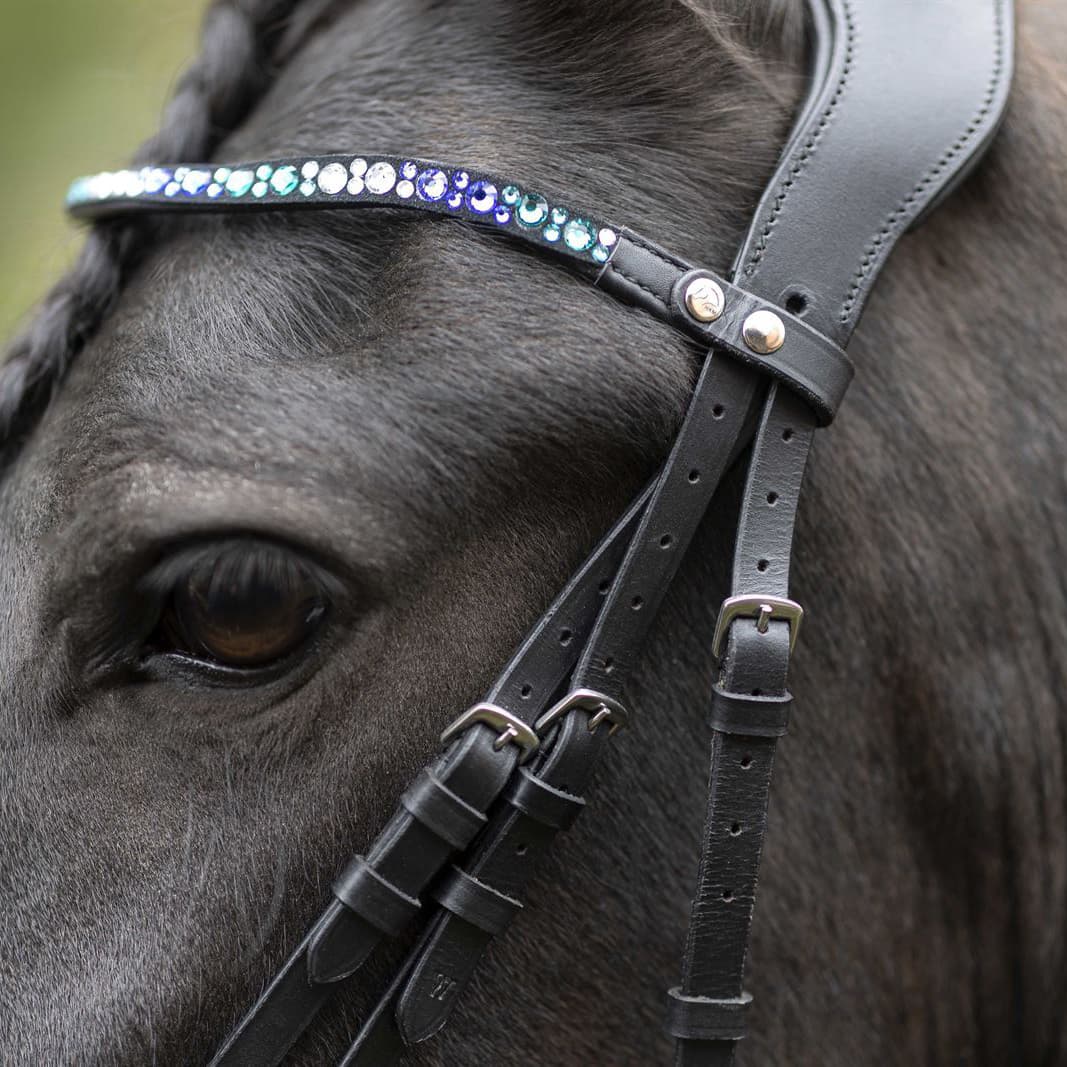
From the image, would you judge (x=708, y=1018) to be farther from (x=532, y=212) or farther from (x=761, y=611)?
(x=532, y=212)

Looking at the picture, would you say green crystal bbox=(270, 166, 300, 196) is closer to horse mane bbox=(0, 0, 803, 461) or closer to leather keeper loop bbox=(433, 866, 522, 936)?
horse mane bbox=(0, 0, 803, 461)

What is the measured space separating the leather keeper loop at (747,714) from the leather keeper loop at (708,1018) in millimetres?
268

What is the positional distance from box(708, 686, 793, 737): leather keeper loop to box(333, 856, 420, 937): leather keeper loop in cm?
35

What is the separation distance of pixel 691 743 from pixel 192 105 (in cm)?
99

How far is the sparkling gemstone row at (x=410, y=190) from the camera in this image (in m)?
1.45

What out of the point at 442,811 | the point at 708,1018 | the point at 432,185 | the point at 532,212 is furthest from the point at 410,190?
the point at 708,1018

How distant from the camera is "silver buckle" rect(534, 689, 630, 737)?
1398mm

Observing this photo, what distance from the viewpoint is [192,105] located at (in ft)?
5.79

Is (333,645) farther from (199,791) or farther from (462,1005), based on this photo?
Answer: (462,1005)

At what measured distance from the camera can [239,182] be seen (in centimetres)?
155

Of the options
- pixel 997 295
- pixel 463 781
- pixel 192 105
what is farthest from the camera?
pixel 192 105

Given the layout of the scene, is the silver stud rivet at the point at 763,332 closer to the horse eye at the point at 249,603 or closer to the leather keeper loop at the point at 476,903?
the horse eye at the point at 249,603

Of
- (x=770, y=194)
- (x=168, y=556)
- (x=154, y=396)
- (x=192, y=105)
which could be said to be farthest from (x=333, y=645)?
(x=192, y=105)

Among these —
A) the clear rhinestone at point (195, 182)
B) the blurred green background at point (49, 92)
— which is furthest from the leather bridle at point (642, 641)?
the blurred green background at point (49, 92)
